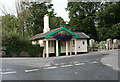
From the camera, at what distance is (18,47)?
60.5 feet

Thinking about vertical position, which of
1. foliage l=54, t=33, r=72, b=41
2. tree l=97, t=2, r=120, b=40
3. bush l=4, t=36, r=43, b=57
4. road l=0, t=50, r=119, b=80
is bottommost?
road l=0, t=50, r=119, b=80

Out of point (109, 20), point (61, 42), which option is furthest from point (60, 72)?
point (109, 20)

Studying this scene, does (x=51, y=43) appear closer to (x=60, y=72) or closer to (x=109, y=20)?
(x=60, y=72)

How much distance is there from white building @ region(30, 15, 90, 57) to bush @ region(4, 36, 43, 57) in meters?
1.58

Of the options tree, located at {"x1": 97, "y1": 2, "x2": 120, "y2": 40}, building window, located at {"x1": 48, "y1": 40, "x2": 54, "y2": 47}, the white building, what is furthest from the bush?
tree, located at {"x1": 97, "y1": 2, "x2": 120, "y2": 40}

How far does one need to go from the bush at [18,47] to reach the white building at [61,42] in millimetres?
1583

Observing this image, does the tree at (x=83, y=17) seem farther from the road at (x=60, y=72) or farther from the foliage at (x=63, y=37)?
the road at (x=60, y=72)

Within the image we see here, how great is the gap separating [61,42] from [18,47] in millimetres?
6410

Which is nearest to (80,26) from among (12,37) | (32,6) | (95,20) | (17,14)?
(95,20)

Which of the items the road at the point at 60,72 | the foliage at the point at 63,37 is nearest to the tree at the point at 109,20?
the foliage at the point at 63,37

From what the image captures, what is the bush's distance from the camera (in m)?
17.9

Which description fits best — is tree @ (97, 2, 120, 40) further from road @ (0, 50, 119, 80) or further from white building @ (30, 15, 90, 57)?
road @ (0, 50, 119, 80)

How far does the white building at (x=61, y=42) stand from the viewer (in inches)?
784

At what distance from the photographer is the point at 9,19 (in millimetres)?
33125
